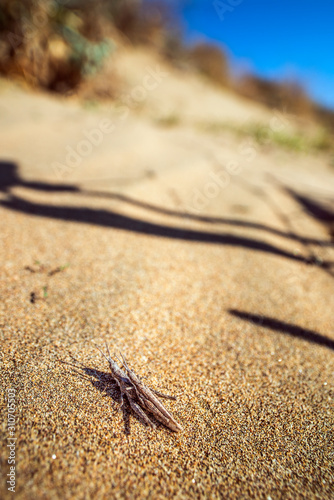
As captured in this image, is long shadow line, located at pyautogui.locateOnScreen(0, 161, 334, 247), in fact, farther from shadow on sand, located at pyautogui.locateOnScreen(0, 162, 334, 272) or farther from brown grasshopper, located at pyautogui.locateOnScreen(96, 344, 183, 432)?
brown grasshopper, located at pyautogui.locateOnScreen(96, 344, 183, 432)

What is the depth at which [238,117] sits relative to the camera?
665 centimetres

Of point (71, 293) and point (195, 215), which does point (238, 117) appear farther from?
point (71, 293)

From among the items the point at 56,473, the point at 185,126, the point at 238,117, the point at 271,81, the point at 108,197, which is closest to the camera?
the point at 56,473

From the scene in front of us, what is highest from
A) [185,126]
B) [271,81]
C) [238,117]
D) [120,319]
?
[271,81]

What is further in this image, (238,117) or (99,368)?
(238,117)

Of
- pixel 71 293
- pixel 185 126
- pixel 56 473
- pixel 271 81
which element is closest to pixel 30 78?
pixel 185 126

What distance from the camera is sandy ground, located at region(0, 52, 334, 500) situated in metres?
0.87

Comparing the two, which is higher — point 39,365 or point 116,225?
point 116,225

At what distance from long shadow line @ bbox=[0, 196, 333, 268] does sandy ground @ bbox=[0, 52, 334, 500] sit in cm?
1

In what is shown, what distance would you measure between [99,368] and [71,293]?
45 cm

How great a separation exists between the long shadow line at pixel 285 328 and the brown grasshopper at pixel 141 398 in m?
0.65

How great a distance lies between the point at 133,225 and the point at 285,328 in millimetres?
1205

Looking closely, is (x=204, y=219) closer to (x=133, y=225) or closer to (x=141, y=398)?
(x=133, y=225)

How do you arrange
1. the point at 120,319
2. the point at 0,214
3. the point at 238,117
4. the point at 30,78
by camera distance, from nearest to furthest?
the point at 120,319 < the point at 0,214 < the point at 30,78 < the point at 238,117
